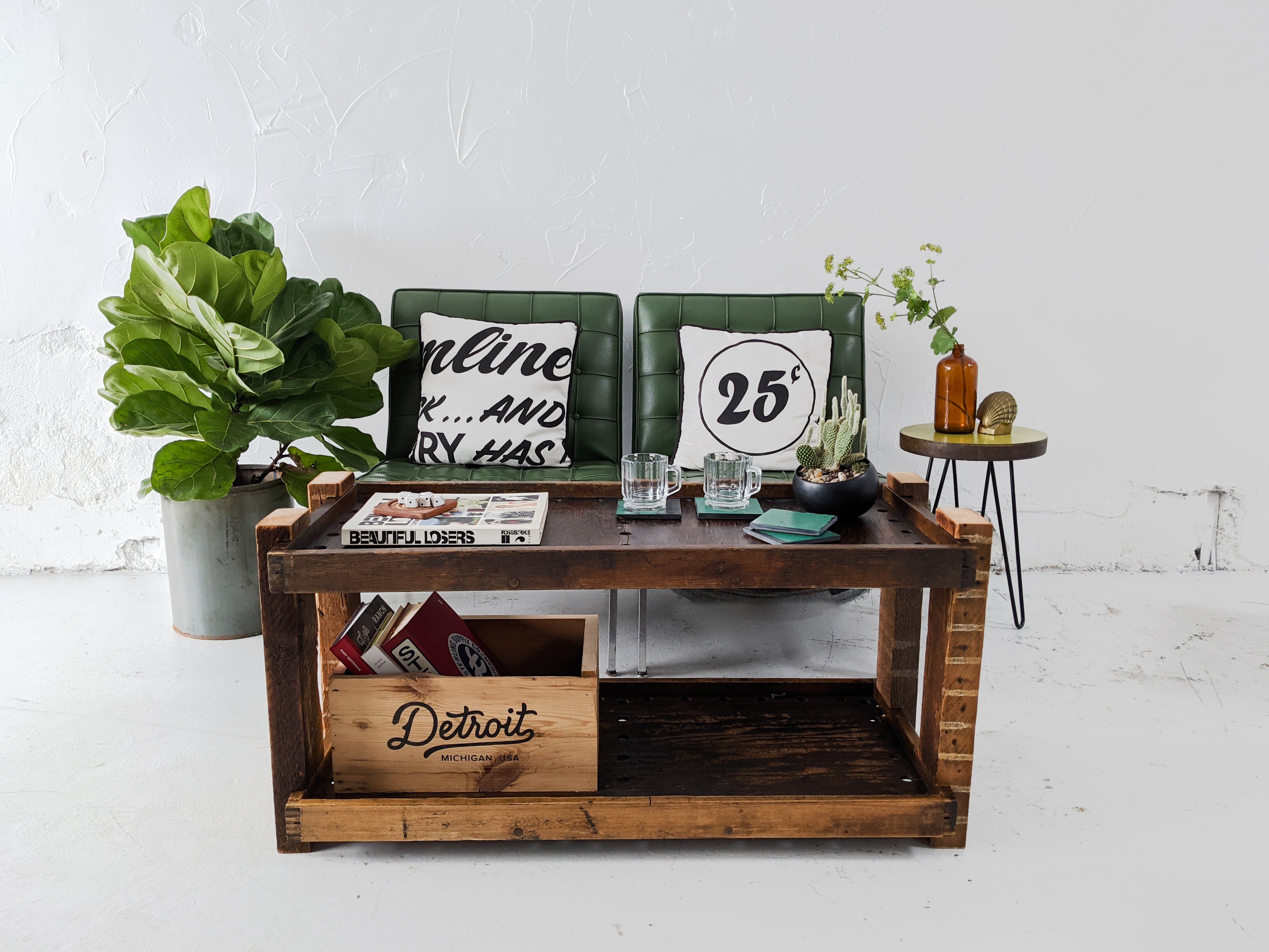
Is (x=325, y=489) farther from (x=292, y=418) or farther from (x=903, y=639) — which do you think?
(x=903, y=639)

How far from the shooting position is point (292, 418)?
201 centimetres

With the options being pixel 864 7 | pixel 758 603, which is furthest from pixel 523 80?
pixel 758 603

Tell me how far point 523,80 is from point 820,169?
87 centimetres

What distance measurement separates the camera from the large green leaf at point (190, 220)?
2.05 m

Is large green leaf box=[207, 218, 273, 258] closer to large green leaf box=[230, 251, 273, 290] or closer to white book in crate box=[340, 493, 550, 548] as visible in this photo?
large green leaf box=[230, 251, 273, 290]

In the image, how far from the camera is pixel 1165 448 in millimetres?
2744

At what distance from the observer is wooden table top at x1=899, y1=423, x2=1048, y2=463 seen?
2.12 m

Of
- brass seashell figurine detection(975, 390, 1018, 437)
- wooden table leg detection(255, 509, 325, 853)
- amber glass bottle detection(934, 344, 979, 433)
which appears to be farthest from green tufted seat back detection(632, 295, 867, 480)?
wooden table leg detection(255, 509, 325, 853)

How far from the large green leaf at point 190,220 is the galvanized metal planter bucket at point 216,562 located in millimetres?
582

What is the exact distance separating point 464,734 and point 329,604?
1.38 feet

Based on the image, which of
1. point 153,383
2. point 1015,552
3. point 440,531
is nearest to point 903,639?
point 440,531

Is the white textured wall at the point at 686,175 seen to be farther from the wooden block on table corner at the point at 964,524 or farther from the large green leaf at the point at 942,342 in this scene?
the wooden block on table corner at the point at 964,524

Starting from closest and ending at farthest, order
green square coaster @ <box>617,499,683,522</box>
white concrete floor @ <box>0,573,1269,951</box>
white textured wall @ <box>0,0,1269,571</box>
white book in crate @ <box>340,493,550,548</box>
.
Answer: white concrete floor @ <box>0,573,1269,951</box> → white book in crate @ <box>340,493,550,548</box> → green square coaster @ <box>617,499,683,522</box> → white textured wall @ <box>0,0,1269,571</box>

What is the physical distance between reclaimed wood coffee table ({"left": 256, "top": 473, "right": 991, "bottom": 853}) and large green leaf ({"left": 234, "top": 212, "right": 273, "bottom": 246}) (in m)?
1.08
